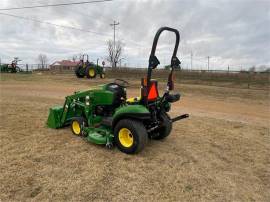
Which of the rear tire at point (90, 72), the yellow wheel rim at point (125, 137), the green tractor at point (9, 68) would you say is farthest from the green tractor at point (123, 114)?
the green tractor at point (9, 68)

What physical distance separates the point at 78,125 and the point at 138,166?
6.16ft

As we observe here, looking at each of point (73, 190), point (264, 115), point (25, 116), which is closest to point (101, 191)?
point (73, 190)

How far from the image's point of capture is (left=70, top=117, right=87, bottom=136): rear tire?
19.3 ft

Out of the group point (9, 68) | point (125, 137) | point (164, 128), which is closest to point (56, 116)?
point (125, 137)

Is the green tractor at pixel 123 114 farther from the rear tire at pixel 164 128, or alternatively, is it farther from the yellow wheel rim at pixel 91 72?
the yellow wheel rim at pixel 91 72

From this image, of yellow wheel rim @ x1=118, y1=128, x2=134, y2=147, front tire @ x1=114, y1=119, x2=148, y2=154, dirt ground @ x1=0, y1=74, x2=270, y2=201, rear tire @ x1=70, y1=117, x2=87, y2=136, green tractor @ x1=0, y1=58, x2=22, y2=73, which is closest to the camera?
dirt ground @ x1=0, y1=74, x2=270, y2=201

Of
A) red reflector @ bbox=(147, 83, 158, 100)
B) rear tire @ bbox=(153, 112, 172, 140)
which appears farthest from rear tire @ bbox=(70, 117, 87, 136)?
red reflector @ bbox=(147, 83, 158, 100)

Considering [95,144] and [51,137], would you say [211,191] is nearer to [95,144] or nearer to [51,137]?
[95,144]

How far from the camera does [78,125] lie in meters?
5.97

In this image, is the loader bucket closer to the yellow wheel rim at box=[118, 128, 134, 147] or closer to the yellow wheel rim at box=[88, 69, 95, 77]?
the yellow wheel rim at box=[118, 128, 134, 147]

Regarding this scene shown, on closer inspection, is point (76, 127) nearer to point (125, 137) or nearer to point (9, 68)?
point (125, 137)

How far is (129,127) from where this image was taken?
4.81 m

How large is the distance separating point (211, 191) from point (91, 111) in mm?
2757

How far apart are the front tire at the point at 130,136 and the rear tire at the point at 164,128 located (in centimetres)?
70
